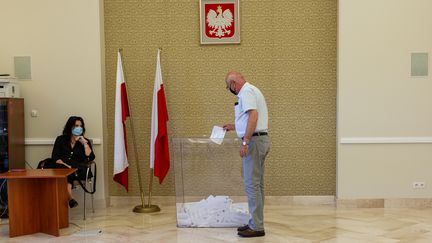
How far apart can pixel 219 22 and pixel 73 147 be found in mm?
2479

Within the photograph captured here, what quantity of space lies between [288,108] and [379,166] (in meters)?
1.39

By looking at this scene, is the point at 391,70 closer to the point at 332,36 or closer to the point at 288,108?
the point at 332,36

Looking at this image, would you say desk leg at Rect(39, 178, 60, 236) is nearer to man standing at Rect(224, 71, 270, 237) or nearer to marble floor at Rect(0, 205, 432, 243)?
marble floor at Rect(0, 205, 432, 243)

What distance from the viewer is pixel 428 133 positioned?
242 inches

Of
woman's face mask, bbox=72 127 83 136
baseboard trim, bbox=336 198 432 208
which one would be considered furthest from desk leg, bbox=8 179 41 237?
baseboard trim, bbox=336 198 432 208

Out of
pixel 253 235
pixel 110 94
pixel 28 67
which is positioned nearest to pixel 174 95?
pixel 110 94

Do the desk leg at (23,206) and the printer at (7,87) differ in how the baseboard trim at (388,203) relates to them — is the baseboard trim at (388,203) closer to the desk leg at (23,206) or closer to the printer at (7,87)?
the desk leg at (23,206)

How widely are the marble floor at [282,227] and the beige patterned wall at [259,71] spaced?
0.65 m

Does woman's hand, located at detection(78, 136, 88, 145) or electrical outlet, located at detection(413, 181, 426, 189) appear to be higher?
woman's hand, located at detection(78, 136, 88, 145)

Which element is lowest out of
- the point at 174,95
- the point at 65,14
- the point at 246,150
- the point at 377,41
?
the point at 246,150

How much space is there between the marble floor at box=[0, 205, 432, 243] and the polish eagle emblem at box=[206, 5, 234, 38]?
7.79ft

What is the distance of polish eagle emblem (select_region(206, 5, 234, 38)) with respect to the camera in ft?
20.8

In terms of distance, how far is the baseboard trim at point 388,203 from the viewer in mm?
6168

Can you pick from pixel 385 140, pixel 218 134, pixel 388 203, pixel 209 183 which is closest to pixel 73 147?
pixel 209 183
